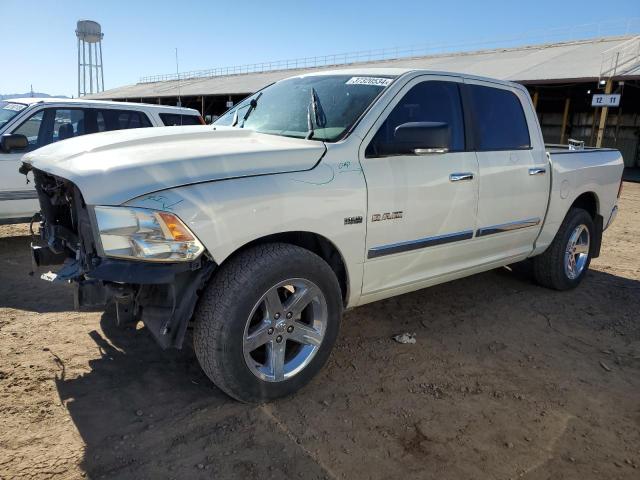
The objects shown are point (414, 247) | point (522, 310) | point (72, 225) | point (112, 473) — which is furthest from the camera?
point (522, 310)

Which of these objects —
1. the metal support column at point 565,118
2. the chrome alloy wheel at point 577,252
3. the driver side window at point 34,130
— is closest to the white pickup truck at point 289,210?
the chrome alloy wheel at point 577,252

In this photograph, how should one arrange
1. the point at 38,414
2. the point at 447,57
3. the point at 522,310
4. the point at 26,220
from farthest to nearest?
the point at 447,57, the point at 26,220, the point at 522,310, the point at 38,414

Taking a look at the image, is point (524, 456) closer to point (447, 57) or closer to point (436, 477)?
point (436, 477)

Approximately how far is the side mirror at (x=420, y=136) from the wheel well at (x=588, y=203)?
8.98 ft

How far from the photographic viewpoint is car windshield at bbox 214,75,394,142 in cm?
334

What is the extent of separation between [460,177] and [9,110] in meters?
5.93

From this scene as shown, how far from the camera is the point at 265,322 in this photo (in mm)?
2883

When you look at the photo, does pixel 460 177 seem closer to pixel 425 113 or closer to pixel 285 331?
pixel 425 113

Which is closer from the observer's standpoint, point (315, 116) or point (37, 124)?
point (315, 116)

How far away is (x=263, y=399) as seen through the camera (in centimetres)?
290

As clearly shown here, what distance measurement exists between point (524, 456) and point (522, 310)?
2.29 meters

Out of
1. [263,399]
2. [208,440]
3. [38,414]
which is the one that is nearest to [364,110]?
[263,399]

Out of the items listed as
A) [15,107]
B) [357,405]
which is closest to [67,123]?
[15,107]

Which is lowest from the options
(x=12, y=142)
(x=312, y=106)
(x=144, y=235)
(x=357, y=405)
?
(x=357, y=405)
